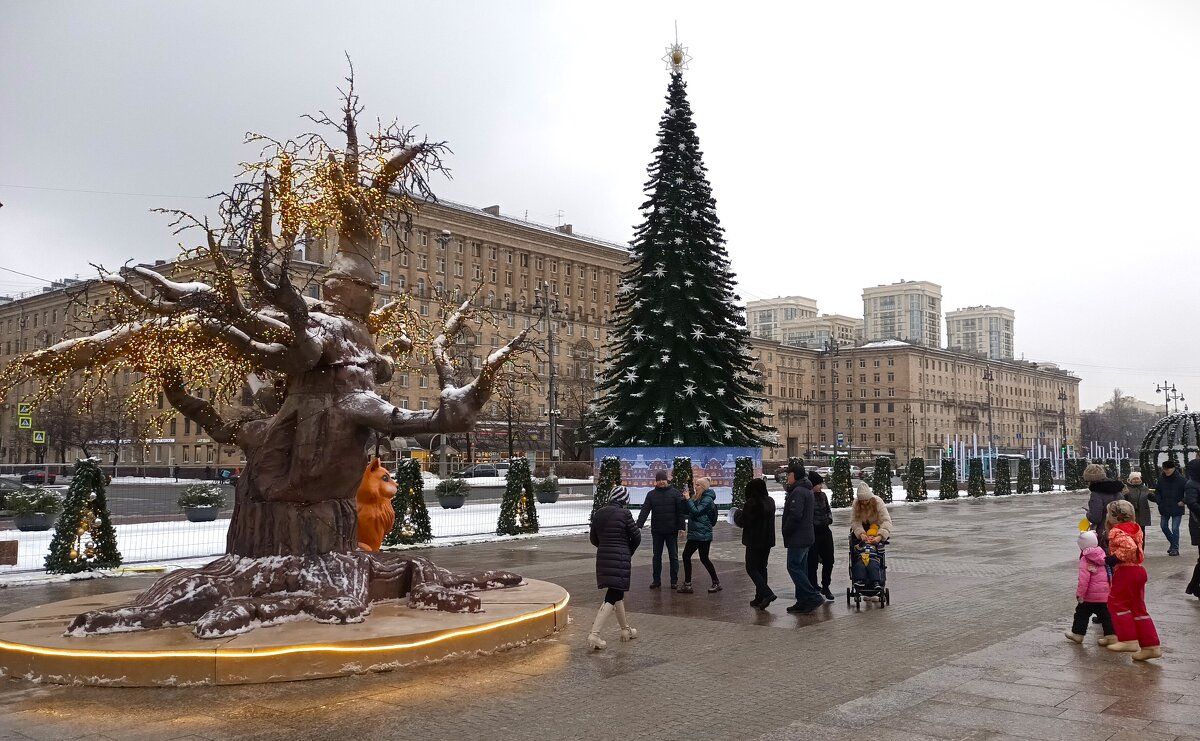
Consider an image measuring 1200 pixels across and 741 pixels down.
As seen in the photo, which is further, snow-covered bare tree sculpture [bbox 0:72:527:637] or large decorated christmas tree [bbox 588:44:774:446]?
large decorated christmas tree [bbox 588:44:774:446]

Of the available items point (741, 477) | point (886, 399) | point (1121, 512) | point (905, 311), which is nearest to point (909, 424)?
point (886, 399)

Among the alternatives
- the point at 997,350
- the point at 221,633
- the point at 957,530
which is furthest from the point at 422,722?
the point at 997,350

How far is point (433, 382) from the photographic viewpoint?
281ft

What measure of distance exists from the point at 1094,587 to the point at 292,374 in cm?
827

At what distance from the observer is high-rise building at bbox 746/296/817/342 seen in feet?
560

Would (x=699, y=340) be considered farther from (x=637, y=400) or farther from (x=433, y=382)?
(x=433, y=382)

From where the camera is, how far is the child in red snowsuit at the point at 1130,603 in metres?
8.48

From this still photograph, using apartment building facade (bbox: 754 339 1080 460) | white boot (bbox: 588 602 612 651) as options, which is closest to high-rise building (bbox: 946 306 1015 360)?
apartment building facade (bbox: 754 339 1080 460)

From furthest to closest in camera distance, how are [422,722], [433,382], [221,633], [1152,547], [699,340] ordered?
1. [433,382]
2. [699,340]
3. [1152,547]
4. [221,633]
5. [422,722]

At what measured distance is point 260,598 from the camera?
8.79 m

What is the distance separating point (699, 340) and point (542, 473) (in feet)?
88.3

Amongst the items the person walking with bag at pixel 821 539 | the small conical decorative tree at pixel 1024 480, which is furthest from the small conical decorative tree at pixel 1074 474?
the person walking with bag at pixel 821 539

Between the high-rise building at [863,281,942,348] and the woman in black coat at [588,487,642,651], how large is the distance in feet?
517

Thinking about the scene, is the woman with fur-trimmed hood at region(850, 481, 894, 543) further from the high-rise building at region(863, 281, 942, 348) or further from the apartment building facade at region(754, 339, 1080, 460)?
the high-rise building at region(863, 281, 942, 348)
